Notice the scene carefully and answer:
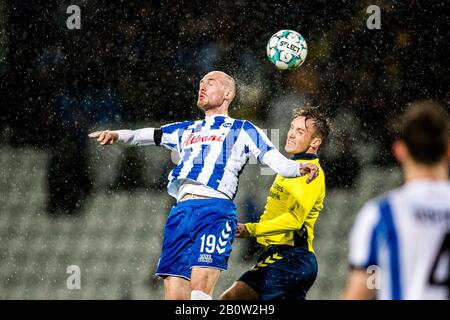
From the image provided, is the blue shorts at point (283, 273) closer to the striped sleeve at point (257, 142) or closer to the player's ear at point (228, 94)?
the striped sleeve at point (257, 142)

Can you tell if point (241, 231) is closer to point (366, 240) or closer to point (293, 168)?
point (293, 168)

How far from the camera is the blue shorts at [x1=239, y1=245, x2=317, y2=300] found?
5023mm

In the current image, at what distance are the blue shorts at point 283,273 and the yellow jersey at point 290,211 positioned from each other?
61 millimetres

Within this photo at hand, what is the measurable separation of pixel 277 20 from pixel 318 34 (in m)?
0.52

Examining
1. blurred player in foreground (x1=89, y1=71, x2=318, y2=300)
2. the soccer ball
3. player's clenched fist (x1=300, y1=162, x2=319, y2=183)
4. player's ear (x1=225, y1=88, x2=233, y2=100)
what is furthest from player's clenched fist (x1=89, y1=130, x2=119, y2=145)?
the soccer ball

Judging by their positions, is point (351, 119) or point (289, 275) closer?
point (289, 275)

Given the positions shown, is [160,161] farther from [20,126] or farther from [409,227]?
[409,227]

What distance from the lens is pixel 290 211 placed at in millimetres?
5059

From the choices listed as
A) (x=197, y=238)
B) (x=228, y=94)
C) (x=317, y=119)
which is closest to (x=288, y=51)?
(x=317, y=119)

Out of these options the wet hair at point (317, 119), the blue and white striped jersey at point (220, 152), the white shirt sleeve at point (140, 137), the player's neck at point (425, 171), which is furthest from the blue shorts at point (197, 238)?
the player's neck at point (425, 171)

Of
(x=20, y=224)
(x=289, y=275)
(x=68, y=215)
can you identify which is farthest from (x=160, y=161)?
(x=289, y=275)

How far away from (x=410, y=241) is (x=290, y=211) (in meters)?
2.53

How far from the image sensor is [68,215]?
28.5 feet

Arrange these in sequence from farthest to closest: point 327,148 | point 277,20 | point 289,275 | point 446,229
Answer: point 277,20 → point 327,148 → point 289,275 → point 446,229
